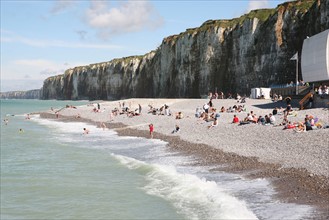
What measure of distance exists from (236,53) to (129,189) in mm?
60271

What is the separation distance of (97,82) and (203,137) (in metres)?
137

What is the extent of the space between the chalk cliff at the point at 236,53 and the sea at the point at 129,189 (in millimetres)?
41915

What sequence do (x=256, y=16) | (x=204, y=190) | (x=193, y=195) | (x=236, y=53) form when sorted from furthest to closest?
(x=236, y=53), (x=256, y=16), (x=204, y=190), (x=193, y=195)

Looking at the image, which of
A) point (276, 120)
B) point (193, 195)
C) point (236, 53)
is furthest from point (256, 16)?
point (193, 195)

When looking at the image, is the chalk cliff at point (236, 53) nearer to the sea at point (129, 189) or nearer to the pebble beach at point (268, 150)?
the pebble beach at point (268, 150)

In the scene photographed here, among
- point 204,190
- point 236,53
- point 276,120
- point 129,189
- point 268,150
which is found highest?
point 236,53

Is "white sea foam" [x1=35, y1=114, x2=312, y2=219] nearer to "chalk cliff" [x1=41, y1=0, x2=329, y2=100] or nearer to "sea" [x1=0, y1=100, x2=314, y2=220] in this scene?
"sea" [x1=0, y1=100, x2=314, y2=220]

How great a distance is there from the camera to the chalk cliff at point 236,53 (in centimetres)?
6306

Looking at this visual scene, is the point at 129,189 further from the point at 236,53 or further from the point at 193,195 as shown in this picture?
the point at 236,53

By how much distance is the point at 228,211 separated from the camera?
42.6 feet

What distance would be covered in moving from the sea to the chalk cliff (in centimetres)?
4191

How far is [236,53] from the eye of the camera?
243ft

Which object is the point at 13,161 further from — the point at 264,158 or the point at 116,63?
the point at 116,63

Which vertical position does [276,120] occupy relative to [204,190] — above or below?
above
